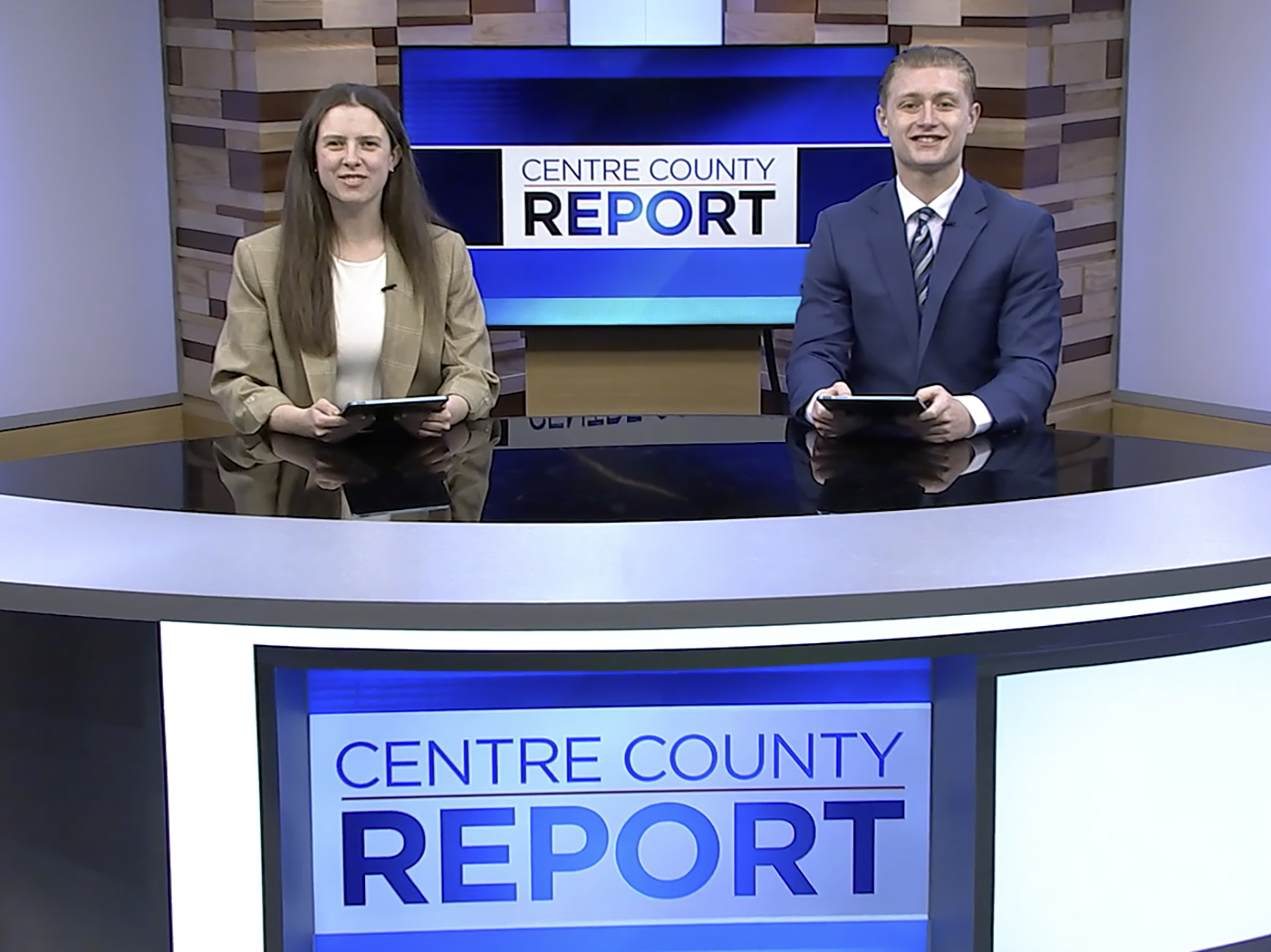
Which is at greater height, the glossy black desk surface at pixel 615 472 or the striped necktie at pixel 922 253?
the striped necktie at pixel 922 253

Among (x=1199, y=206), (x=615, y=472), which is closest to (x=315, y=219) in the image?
(x=615, y=472)

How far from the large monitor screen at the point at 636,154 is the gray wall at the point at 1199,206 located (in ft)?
3.70

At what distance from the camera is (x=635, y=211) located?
424 cm

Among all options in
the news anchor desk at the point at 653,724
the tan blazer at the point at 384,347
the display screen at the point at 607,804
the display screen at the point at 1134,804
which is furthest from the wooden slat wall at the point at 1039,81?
the display screen at the point at 607,804

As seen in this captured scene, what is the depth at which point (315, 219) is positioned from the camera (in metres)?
2.94

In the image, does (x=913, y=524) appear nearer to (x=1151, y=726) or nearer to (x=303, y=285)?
(x=1151, y=726)

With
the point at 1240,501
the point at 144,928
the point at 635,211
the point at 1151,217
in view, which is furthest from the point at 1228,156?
the point at 144,928

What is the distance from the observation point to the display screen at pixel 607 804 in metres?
2.10

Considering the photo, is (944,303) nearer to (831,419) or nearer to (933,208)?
(933,208)

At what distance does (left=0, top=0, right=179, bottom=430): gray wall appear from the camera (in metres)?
4.74

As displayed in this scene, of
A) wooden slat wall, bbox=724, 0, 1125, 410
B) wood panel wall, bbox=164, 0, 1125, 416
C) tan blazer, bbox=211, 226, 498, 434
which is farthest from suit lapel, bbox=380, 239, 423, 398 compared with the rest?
wooden slat wall, bbox=724, 0, 1125, 410

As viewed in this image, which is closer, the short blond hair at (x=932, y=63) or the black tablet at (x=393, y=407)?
the black tablet at (x=393, y=407)

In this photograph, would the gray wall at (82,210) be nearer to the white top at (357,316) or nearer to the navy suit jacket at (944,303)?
the white top at (357,316)

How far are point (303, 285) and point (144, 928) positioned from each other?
3.98ft
